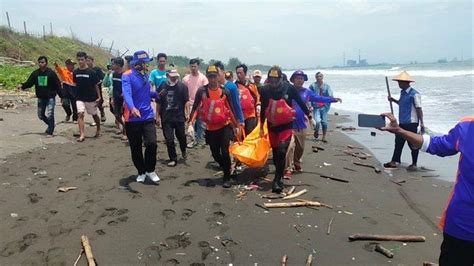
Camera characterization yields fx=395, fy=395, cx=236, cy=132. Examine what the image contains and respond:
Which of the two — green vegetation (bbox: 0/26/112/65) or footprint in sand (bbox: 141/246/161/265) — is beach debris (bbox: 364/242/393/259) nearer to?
footprint in sand (bbox: 141/246/161/265)

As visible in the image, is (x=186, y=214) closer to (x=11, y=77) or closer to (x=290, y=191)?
(x=290, y=191)

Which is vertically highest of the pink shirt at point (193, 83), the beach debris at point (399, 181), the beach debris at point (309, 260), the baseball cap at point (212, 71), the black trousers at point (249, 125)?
the baseball cap at point (212, 71)

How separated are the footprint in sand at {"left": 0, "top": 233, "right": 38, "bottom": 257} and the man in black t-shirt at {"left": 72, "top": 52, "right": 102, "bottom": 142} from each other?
544 centimetres

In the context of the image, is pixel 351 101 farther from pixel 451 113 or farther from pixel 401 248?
pixel 401 248

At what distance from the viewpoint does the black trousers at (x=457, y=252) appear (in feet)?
9.46

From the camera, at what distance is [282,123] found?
6.20 m

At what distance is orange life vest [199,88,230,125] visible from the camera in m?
6.44

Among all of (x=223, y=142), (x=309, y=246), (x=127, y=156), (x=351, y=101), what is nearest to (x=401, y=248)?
(x=309, y=246)

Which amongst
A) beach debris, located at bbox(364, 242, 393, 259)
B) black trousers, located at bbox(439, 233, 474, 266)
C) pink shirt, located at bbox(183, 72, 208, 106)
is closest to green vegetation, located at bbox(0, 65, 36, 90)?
pink shirt, located at bbox(183, 72, 208, 106)

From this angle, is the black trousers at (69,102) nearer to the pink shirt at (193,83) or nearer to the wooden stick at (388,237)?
the pink shirt at (193,83)

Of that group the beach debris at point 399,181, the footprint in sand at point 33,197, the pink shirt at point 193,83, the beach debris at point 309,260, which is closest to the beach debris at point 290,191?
the beach debris at point 309,260

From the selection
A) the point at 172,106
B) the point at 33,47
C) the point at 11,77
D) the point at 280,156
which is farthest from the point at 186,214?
the point at 33,47

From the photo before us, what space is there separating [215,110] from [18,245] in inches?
132

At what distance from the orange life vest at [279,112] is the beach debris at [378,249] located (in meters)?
2.35
